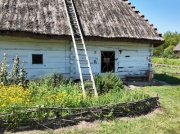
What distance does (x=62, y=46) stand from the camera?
12.2m

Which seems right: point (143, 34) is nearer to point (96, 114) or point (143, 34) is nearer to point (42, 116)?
point (96, 114)

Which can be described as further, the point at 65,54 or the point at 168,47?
the point at 168,47

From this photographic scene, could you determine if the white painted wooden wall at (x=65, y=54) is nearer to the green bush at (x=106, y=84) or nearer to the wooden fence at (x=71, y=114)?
the green bush at (x=106, y=84)

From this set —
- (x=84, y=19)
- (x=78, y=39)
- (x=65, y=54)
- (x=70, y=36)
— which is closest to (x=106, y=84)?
(x=78, y=39)

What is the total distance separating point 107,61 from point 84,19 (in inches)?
114

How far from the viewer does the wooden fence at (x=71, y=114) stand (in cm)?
571

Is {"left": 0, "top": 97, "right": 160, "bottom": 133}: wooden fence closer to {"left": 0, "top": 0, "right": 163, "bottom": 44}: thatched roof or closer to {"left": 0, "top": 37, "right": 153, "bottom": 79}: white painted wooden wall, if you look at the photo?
{"left": 0, "top": 37, "right": 153, "bottom": 79}: white painted wooden wall

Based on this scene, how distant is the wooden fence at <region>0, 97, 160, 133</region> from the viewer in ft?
18.7

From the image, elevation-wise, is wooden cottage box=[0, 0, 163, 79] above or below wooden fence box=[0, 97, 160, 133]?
above

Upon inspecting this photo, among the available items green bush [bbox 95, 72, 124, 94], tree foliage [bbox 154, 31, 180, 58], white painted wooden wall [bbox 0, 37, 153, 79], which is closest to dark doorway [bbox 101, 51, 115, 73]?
white painted wooden wall [bbox 0, 37, 153, 79]

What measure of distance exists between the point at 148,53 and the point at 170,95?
187 inches

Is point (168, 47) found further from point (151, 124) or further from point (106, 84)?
point (151, 124)

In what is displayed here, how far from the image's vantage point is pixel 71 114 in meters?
6.34

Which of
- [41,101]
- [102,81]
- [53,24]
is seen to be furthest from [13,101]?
[53,24]
